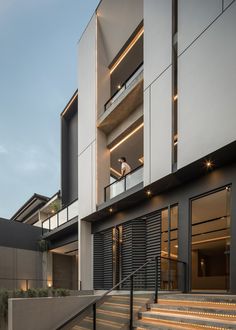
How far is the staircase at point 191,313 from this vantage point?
6348mm

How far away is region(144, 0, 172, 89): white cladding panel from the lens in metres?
10.1

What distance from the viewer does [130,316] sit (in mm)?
8016

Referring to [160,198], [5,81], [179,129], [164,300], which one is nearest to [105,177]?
[160,198]

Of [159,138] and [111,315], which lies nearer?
[111,315]

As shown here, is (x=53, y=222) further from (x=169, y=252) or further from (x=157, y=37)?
(x=157, y=37)

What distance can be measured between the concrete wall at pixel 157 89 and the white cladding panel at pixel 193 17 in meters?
0.60

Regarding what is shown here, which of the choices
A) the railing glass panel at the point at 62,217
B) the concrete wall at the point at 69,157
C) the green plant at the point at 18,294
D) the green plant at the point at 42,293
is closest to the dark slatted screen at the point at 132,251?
the green plant at the point at 42,293

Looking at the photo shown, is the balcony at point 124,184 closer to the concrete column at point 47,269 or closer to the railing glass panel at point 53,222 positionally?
the railing glass panel at point 53,222

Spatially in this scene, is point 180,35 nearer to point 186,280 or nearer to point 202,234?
point 186,280

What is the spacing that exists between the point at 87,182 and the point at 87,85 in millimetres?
4135

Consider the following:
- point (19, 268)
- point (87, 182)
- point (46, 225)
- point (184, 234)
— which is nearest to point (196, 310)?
point (184, 234)

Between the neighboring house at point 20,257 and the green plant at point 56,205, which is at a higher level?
the green plant at point 56,205

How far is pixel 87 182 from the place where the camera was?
15289mm

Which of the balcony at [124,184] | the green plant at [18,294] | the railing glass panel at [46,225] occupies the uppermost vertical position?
the balcony at [124,184]
